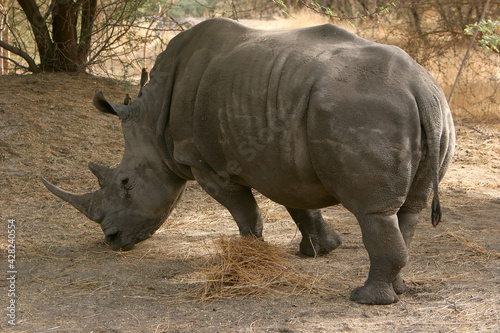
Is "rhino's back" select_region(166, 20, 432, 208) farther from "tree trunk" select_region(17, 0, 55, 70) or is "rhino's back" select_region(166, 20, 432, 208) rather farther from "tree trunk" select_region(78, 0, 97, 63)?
"tree trunk" select_region(78, 0, 97, 63)

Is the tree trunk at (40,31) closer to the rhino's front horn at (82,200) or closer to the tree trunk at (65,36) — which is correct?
the tree trunk at (65,36)

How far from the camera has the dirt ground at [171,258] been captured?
12.7 feet

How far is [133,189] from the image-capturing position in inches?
209

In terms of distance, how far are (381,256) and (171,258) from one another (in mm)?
2053

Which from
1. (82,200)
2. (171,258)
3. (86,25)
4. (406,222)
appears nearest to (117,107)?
(82,200)

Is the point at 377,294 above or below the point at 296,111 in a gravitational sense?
below

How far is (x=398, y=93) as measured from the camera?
383cm

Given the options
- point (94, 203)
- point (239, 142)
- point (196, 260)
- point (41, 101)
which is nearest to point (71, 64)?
point (41, 101)

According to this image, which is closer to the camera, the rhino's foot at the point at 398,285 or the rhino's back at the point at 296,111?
the rhino's back at the point at 296,111

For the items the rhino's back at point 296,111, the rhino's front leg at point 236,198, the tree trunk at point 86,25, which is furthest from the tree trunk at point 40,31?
the rhino's front leg at point 236,198

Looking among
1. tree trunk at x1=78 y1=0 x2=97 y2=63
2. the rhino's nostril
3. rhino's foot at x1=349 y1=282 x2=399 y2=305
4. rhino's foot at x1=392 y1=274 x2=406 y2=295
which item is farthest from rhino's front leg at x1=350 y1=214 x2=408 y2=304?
tree trunk at x1=78 y1=0 x2=97 y2=63

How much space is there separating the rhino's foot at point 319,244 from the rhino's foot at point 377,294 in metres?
1.19

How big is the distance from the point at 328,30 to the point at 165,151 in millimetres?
1622

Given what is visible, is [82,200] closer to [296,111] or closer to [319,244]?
[319,244]
